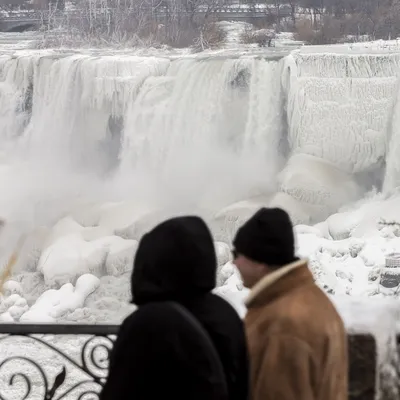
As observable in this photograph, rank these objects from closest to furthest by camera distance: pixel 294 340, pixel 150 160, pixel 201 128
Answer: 1. pixel 294 340
2. pixel 201 128
3. pixel 150 160

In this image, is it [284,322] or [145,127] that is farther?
[145,127]

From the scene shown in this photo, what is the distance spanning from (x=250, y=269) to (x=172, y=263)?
0.40m

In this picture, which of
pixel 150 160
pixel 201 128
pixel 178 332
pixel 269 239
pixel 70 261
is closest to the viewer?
pixel 178 332

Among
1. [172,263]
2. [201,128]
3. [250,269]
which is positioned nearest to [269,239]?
[250,269]

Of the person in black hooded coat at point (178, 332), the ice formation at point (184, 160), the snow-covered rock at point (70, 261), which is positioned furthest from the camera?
the snow-covered rock at point (70, 261)

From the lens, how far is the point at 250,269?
1.74 m

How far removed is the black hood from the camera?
54.4 inches

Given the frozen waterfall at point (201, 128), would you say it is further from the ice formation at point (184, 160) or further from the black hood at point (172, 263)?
the black hood at point (172, 263)

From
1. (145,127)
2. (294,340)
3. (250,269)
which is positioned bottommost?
(145,127)

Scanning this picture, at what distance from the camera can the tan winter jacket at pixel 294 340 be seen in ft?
5.31

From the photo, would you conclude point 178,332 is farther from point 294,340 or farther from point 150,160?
point 150,160

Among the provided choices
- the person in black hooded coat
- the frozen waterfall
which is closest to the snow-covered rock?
the frozen waterfall

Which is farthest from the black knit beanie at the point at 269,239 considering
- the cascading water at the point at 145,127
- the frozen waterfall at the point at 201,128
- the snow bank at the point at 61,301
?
the cascading water at the point at 145,127

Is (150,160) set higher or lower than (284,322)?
lower
